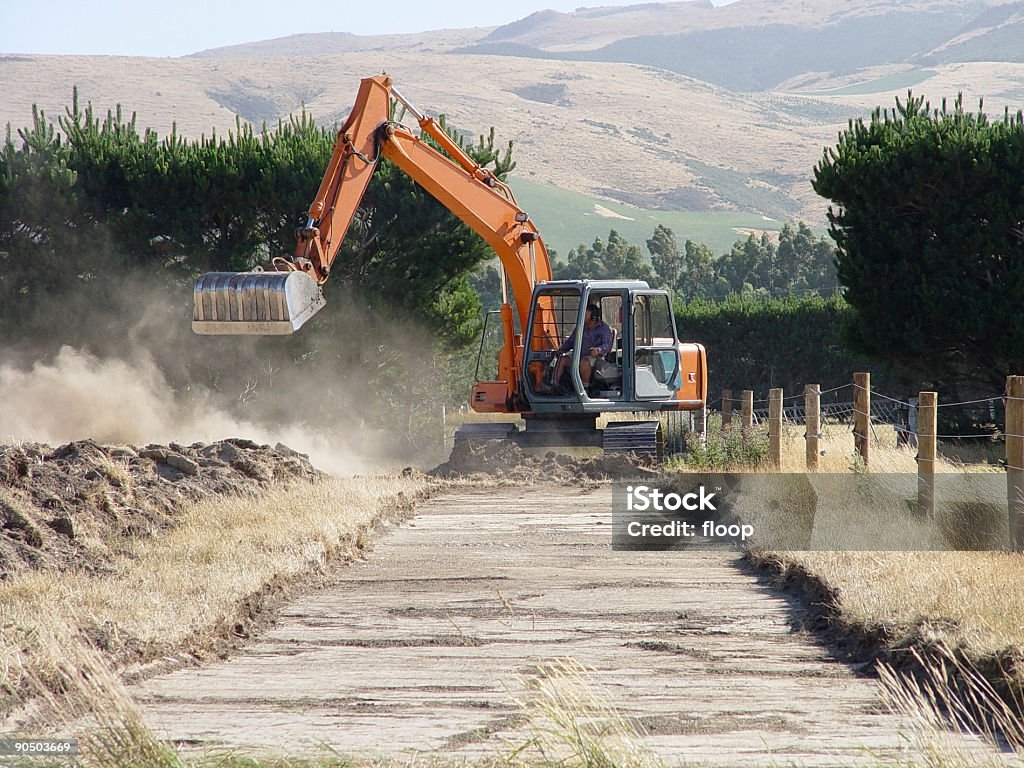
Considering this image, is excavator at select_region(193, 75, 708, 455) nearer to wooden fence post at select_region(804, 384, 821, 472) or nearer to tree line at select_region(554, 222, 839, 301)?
wooden fence post at select_region(804, 384, 821, 472)

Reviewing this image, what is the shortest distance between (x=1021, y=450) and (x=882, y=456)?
5.55 meters

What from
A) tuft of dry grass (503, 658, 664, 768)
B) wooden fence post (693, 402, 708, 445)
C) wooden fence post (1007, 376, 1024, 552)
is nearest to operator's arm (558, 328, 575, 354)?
wooden fence post (693, 402, 708, 445)

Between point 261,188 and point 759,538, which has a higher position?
Result: point 261,188

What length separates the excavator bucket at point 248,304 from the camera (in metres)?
16.8

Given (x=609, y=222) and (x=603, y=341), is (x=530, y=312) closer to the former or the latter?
(x=603, y=341)

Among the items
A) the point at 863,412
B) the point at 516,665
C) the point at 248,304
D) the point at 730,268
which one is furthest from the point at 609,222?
the point at 516,665

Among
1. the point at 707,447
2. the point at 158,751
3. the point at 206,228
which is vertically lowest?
the point at 707,447

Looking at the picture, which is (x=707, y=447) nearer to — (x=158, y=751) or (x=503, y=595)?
(x=503, y=595)

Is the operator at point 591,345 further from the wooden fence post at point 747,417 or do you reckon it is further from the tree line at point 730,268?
the tree line at point 730,268

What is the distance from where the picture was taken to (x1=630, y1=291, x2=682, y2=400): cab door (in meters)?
19.1

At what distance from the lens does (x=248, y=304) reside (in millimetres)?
16891

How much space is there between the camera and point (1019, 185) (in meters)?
23.9

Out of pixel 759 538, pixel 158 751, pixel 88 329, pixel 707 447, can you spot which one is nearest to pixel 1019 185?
pixel 707 447

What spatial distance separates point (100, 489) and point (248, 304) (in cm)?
427
